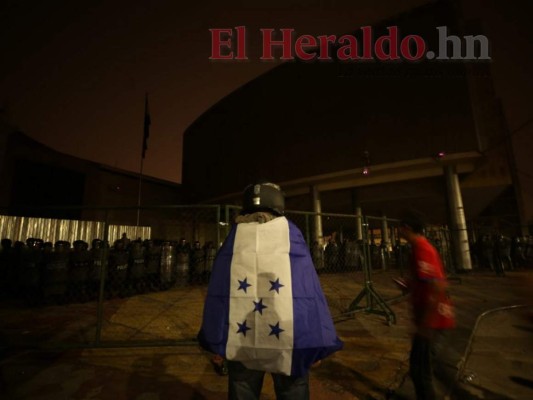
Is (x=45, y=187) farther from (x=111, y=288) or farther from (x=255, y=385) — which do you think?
(x=255, y=385)

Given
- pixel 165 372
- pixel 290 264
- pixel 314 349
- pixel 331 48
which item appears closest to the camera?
pixel 314 349

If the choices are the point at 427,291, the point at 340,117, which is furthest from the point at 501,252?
the point at 427,291

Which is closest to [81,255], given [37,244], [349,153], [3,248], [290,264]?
[37,244]

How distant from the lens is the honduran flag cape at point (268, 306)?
5.04ft

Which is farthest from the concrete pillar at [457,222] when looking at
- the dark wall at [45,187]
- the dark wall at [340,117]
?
the dark wall at [45,187]

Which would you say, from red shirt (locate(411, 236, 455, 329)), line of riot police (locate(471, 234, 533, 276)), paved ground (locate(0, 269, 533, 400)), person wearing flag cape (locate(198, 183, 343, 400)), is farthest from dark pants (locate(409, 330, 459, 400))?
line of riot police (locate(471, 234, 533, 276))

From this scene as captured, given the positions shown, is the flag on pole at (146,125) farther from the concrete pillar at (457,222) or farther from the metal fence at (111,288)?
the concrete pillar at (457,222)

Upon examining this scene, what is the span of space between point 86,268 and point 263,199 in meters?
8.05

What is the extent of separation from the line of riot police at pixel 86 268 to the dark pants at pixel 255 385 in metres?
5.85

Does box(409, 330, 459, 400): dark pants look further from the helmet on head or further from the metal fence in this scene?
the metal fence

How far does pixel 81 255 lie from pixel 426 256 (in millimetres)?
8354

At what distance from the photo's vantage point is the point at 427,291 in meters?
2.57

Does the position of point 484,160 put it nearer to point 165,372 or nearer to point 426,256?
point 426,256

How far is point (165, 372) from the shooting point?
3551 millimetres
